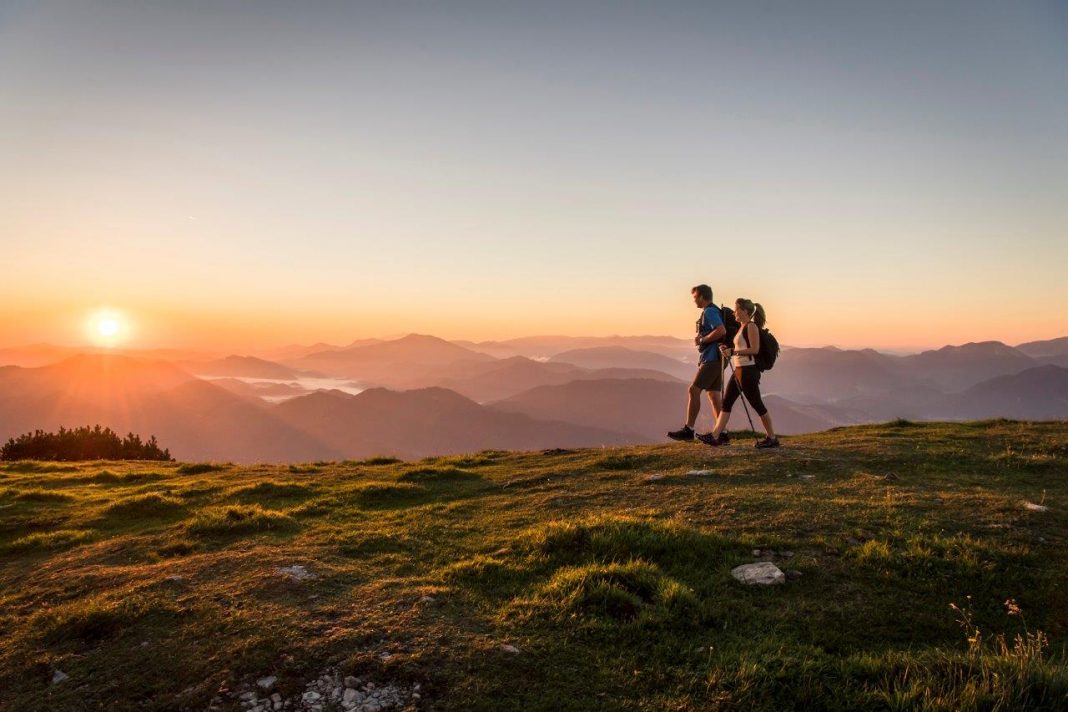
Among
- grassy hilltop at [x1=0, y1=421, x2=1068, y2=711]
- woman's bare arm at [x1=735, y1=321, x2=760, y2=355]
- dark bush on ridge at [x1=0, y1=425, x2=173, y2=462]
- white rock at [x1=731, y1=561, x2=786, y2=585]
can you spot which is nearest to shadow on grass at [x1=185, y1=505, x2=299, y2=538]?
grassy hilltop at [x1=0, y1=421, x2=1068, y2=711]

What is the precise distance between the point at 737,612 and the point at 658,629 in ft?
3.19

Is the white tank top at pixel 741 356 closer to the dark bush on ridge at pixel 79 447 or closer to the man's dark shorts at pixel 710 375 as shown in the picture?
the man's dark shorts at pixel 710 375

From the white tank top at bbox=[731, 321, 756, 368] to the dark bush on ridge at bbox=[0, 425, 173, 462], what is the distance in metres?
29.7

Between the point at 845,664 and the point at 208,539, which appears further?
the point at 208,539

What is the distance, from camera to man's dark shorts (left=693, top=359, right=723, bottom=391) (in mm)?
14898

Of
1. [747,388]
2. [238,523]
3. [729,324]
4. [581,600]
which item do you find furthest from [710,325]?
[238,523]

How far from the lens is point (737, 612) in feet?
18.3

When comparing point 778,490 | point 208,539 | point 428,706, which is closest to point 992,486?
point 778,490

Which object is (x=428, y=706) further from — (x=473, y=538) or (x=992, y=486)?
(x=992, y=486)

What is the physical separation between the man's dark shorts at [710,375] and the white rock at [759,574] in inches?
345

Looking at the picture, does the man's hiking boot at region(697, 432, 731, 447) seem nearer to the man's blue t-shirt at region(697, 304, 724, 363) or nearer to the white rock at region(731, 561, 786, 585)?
the man's blue t-shirt at region(697, 304, 724, 363)

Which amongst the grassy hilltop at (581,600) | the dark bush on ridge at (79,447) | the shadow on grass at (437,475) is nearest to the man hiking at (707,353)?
the grassy hilltop at (581,600)

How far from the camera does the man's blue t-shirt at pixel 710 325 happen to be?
585 inches

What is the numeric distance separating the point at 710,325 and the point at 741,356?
4.16ft
